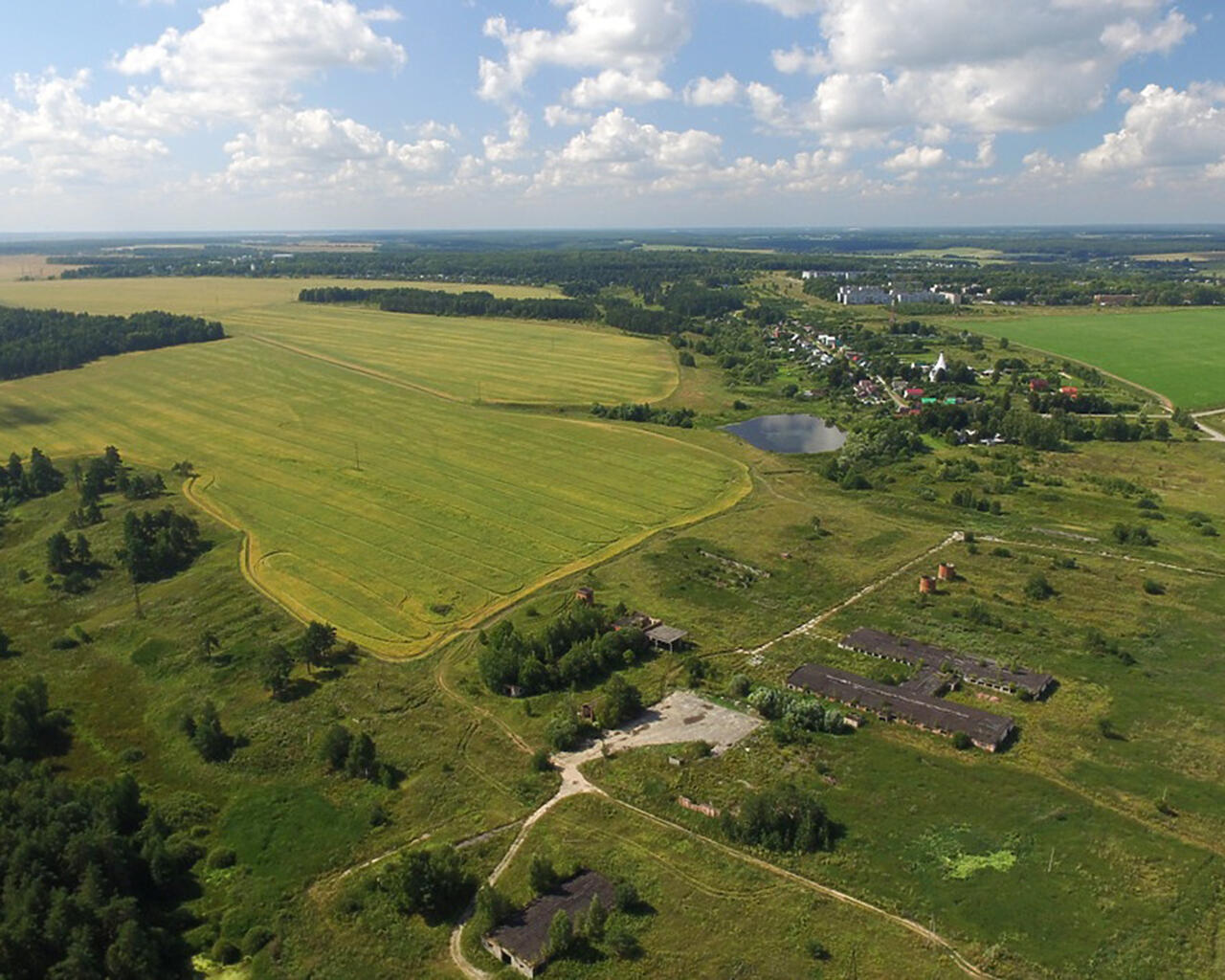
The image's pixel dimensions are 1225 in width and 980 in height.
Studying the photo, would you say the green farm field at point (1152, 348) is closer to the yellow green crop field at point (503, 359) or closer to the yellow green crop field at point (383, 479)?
the yellow green crop field at point (503, 359)

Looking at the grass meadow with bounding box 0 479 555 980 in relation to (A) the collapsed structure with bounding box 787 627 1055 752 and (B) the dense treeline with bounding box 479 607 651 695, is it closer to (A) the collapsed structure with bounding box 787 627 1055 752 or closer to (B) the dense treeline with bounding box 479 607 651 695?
(B) the dense treeline with bounding box 479 607 651 695

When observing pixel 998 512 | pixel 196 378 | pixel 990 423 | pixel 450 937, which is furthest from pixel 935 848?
pixel 196 378

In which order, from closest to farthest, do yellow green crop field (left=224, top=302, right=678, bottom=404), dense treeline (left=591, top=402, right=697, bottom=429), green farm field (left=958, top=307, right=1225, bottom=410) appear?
dense treeline (left=591, top=402, right=697, bottom=429) < green farm field (left=958, top=307, right=1225, bottom=410) < yellow green crop field (left=224, top=302, right=678, bottom=404)

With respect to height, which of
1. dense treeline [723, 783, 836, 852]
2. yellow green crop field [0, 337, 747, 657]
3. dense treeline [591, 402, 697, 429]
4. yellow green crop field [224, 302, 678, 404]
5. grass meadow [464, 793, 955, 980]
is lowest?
grass meadow [464, 793, 955, 980]

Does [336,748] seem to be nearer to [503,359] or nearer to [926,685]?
[926,685]

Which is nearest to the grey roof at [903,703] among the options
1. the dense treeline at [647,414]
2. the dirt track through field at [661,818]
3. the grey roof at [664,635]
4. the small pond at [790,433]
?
the dirt track through field at [661,818]

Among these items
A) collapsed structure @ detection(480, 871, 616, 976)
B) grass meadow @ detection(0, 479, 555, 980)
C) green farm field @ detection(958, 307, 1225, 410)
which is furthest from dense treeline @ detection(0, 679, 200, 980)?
green farm field @ detection(958, 307, 1225, 410)

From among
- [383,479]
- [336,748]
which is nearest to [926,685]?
[336,748]
